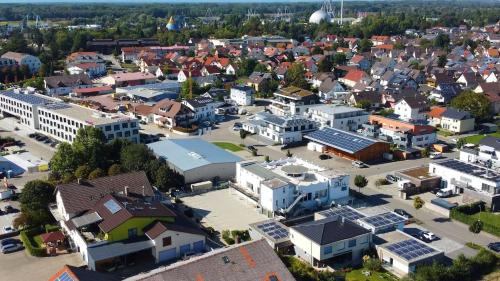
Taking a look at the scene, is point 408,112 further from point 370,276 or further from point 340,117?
point 370,276

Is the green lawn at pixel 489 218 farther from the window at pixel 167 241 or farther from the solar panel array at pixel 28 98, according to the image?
the solar panel array at pixel 28 98

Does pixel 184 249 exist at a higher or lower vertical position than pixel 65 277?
lower

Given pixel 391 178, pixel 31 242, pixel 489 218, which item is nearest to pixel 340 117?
pixel 391 178

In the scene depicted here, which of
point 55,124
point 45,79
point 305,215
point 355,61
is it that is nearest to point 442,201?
point 305,215

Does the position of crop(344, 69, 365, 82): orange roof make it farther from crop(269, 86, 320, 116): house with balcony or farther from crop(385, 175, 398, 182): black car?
crop(385, 175, 398, 182): black car

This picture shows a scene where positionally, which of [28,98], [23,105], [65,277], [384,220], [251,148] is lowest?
[251,148]

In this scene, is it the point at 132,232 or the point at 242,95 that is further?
the point at 242,95
